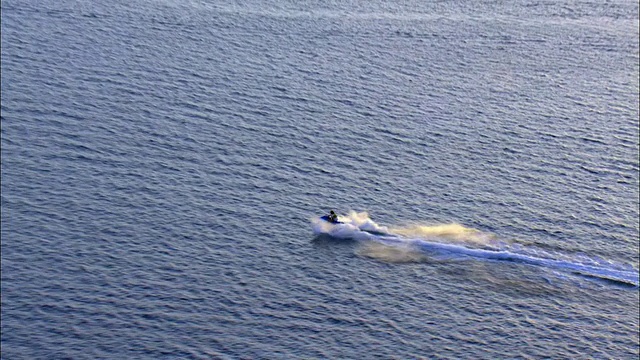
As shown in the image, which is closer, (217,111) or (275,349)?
(275,349)

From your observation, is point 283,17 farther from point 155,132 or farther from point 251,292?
point 251,292

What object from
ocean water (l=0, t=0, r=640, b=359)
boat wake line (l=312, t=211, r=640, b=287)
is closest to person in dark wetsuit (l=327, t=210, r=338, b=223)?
boat wake line (l=312, t=211, r=640, b=287)

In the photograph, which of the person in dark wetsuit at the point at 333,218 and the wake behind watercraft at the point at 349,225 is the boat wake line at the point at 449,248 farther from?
the person in dark wetsuit at the point at 333,218

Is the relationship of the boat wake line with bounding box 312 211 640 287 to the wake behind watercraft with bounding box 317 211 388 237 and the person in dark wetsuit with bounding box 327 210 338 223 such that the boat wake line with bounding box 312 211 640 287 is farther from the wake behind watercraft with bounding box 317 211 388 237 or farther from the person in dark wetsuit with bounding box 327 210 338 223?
the person in dark wetsuit with bounding box 327 210 338 223

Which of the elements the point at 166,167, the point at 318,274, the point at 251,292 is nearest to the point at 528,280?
the point at 318,274

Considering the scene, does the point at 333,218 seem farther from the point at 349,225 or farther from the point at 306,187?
the point at 306,187

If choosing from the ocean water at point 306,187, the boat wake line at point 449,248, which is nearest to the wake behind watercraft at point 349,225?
the boat wake line at point 449,248
